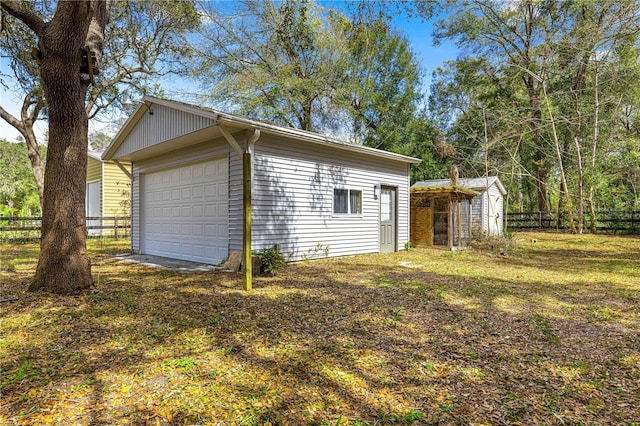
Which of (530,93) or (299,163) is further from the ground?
(530,93)

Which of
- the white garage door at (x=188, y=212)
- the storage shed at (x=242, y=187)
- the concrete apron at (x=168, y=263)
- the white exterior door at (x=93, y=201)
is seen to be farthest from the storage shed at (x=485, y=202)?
the white exterior door at (x=93, y=201)

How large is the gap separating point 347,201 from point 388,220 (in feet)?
6.85

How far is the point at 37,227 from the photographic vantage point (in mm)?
13539

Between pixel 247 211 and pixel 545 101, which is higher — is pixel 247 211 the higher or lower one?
the lower one

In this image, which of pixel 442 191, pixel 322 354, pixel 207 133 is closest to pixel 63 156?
pixel 207 133

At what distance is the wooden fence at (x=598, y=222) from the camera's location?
1644 cm

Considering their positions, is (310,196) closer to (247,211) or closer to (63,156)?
(247,211)

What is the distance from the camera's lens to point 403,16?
659 centimetres

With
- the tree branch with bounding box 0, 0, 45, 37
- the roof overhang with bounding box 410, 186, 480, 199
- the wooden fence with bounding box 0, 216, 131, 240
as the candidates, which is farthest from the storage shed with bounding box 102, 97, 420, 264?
the wooden fence with bounding box 0, 216, 131, 240

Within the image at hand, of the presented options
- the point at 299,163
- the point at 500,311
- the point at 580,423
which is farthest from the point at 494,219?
the point at 580,423

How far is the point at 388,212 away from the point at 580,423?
9119 mm

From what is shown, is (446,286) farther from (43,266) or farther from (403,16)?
(43,266)

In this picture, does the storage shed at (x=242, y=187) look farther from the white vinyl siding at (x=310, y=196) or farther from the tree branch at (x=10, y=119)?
the tree branch at (x=10, y=119)

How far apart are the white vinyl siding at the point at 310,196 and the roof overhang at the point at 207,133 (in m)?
0.29
